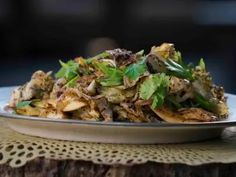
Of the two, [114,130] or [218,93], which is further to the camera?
[218,93]

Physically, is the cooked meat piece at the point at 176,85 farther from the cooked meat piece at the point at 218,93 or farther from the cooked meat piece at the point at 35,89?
the cooked meat piece at the point at 35,89

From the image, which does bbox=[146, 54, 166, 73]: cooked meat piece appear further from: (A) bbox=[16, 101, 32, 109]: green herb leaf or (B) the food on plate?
(A) bbox=[16, 101, 32, 109]: green herb leaf

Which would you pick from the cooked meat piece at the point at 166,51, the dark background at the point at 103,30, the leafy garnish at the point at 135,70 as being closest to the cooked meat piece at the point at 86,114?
the leafy garnish at the point at 135,70

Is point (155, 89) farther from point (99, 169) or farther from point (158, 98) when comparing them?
point (99, 169)

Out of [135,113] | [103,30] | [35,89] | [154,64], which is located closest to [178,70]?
[154,64]

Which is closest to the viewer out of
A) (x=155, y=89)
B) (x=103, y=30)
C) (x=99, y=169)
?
(x=99, y=169)

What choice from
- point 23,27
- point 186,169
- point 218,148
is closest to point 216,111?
point 218,148

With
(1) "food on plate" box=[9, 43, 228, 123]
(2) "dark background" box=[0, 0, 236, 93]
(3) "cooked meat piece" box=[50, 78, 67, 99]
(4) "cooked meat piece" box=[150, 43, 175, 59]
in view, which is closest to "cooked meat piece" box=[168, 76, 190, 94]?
(1) "food on plate" box=[9, 43, 228, 123]
